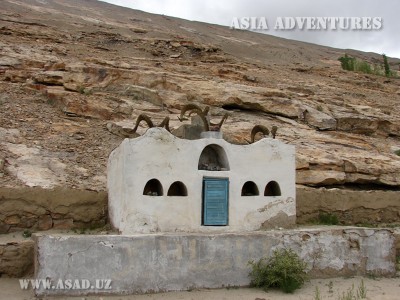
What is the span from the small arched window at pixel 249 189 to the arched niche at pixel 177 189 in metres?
1.70

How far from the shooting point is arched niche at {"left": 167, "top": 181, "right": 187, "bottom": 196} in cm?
1117

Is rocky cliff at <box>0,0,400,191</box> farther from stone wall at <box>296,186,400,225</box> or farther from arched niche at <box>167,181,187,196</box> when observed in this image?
arched niche at <box>167,181,187,196</box>

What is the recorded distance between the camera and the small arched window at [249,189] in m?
12.0

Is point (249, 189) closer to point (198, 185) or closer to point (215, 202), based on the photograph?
point (215, 202)

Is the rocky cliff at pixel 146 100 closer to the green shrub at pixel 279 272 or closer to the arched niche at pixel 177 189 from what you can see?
the arched niche at pixel 177 189

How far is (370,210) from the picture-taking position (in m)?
14.4

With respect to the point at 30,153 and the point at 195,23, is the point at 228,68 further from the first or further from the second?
the point at 195,23

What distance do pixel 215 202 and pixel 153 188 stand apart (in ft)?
4.75

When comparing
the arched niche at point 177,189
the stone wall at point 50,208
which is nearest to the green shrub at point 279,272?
the arched niche at point 177,189

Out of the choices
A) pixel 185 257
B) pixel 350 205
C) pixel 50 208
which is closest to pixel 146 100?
pixel 50 208

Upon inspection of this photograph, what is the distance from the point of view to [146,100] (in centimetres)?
1994

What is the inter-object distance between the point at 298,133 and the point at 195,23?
90.1ft

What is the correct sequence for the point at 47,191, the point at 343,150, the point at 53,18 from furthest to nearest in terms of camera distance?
1. the point at 53,18
2. the point at 343,150
3. the point at 47,191

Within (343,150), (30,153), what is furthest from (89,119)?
(343,150)
